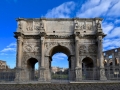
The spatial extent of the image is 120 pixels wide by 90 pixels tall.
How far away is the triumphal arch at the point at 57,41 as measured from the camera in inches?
763

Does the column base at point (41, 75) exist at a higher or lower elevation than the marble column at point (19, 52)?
lower

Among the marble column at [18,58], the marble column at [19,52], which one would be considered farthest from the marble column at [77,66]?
the marble column at [19,52]

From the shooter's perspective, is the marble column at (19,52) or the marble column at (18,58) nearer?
the marble column at (18,58)

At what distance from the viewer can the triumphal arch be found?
63.6ft

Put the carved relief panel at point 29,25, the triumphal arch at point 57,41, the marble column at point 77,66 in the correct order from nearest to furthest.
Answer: the marble column at point 77,66 < the triumphal arch at point 57,41 < the carved relief panel at point 29,25

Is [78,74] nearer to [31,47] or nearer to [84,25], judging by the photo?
[84,25]

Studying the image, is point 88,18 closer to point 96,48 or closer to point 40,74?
point 96,48

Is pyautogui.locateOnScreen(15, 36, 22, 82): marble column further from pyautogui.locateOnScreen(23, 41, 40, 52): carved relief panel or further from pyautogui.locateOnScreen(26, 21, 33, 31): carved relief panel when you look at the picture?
pyautogui.locateOnScreen(26, 21, 33, 31): carved relief panel

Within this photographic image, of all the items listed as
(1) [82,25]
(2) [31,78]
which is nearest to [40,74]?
(2) [31,78]

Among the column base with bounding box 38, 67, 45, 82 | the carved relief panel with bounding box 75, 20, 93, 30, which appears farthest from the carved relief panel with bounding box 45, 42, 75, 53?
the column base with bounding box 38, 67, 45, 82

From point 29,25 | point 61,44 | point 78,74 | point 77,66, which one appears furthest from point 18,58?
point 78,74

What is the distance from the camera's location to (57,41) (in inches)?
803

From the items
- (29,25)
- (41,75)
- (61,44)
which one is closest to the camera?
(41,75)

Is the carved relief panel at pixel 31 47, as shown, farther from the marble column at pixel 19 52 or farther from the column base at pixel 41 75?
the column base at pixel 41 75
